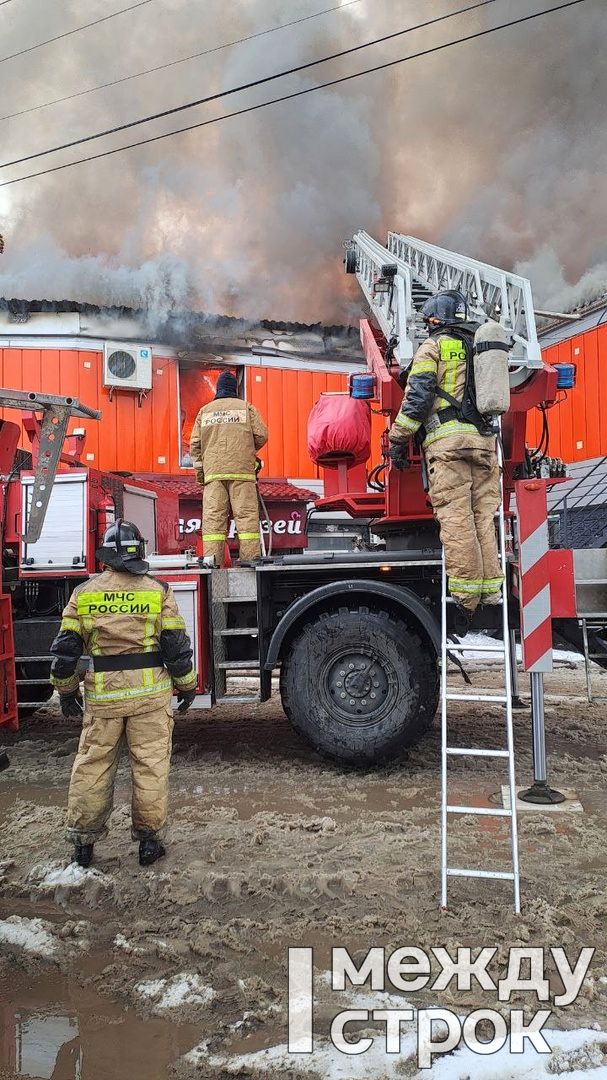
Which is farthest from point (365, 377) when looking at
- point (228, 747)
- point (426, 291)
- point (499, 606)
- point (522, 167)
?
point (522, 167)

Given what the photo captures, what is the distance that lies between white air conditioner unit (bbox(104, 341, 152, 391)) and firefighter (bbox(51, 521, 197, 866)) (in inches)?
306

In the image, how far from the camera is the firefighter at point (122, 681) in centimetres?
317

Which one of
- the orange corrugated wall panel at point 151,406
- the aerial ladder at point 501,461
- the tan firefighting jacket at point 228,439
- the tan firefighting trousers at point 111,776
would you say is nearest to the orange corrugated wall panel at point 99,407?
the orange corrugated wall panel at point 151,406

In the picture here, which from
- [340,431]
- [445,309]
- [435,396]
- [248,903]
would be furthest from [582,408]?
[248,903]

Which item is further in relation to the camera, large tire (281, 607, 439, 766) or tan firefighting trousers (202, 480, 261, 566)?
tan firefighting trousers (202, 480, 261, 566)

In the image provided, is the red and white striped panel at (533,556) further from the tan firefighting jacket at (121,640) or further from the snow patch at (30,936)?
the snow patch at (30,936)

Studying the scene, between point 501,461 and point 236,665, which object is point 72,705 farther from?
point 501,461

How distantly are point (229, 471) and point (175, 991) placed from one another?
3.80 metres

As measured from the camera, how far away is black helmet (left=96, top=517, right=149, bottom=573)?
3.27m

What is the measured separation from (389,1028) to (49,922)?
1.39 meters

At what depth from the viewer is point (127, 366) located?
10.6 m

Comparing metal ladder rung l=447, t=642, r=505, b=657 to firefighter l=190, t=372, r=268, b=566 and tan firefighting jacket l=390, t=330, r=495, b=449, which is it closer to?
tan firefighting jacket l=390, t=330, r=495, b=449

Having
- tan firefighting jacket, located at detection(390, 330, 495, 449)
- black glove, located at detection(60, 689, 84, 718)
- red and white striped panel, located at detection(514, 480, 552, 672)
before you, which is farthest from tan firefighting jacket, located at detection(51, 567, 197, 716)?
red and white striped panel, located at detection(514, 480, 552, 672)

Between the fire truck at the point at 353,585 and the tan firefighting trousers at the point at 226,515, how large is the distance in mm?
463
